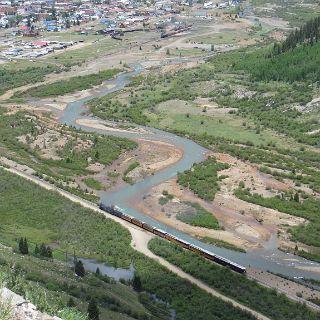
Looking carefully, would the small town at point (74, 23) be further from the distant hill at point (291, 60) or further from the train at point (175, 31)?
the distant hill at point (291, 60)

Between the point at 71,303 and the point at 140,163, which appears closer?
the point at 71,303

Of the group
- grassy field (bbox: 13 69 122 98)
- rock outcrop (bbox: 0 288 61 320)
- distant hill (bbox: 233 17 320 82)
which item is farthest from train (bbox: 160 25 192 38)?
rock outcrop (bbox: 0 288 61 320)

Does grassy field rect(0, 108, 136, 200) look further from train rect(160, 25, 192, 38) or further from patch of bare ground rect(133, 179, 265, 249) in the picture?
train rect(160, 25, 192, 38)

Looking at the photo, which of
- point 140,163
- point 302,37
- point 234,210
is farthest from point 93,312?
point 302,37

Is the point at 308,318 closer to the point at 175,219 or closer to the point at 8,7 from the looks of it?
the point at 175,219

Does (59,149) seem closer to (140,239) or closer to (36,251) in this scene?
(140,239)

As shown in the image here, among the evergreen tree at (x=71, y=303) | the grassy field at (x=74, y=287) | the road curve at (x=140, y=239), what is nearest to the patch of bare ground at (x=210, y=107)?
the road curve at (x=140, y=239)

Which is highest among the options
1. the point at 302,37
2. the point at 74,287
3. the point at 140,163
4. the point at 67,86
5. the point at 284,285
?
the point at 74,287

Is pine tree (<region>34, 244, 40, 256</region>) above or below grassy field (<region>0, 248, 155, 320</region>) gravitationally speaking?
below
